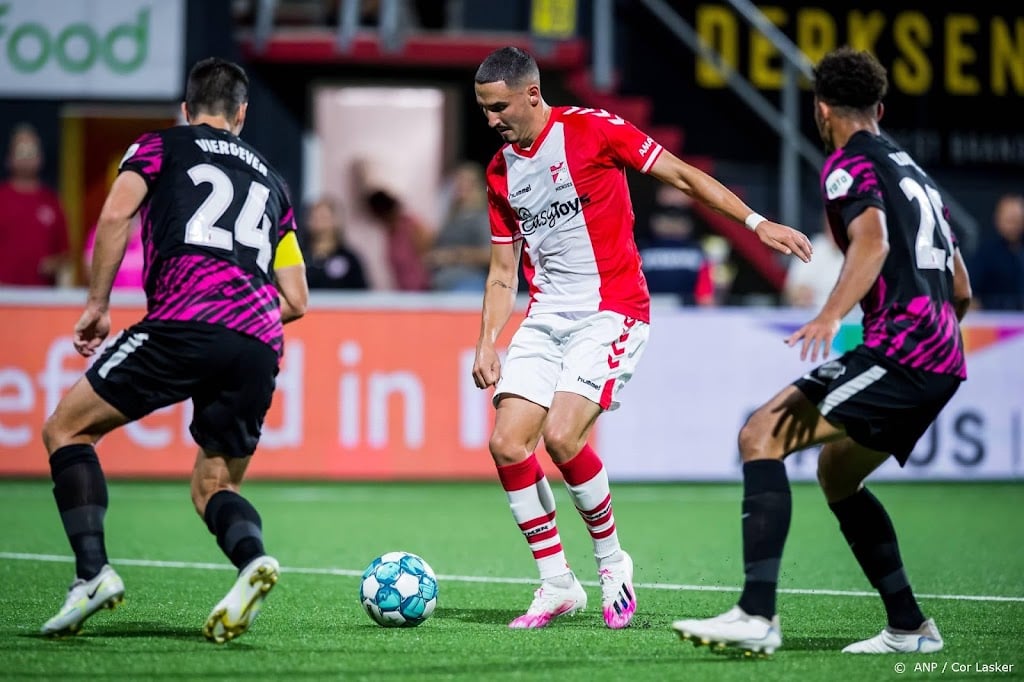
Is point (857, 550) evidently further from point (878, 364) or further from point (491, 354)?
point (491, 354)

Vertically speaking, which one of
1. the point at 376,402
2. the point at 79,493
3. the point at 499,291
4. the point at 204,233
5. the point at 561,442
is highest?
the point at 204,233

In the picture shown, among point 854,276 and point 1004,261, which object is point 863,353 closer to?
point 854,276

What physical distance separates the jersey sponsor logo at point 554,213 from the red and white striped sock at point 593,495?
92cm

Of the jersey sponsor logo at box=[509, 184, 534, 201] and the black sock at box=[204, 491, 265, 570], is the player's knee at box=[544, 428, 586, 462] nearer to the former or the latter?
Answer: the jersey sponsor logo at box=[509, 184, 534, 201]

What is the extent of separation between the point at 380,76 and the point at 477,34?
114 cm

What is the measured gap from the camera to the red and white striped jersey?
251 inches

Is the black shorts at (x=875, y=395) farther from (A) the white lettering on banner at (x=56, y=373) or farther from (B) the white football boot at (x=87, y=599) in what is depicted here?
(A) the white lettering on banner at (x=56, y=373)

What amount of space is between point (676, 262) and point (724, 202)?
7227 millimetres

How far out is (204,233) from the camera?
18.6ft

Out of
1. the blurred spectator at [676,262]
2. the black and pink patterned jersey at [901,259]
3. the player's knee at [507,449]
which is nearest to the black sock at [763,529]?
the black and pink patterned jersey at [901,259]

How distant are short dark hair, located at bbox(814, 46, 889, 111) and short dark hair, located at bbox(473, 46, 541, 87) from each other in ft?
4.20

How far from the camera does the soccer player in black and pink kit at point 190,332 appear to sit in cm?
556

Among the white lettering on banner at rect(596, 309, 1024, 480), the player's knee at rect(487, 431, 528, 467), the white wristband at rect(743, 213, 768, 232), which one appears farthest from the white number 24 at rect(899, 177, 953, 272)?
the white lettering on banner at rect(596, 309, 1024, 480)

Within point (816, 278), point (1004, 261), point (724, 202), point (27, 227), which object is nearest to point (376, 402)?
point (27, 227)
